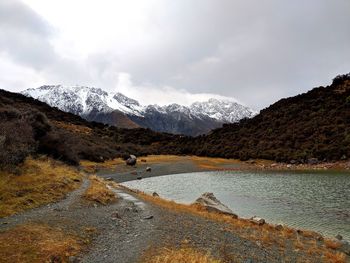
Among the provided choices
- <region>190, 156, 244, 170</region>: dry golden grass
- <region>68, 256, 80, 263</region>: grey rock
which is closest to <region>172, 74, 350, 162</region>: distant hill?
<region>190, 156, 244, 170</region>: dry golden grass

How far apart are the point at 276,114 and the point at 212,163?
1467 inches

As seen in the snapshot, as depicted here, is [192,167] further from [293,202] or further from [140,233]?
[140,233]

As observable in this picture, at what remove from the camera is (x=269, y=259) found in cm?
1556

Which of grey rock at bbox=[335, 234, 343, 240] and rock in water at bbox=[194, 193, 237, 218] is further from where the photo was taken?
rock in water at bbox=[194, 193, 237, 218]

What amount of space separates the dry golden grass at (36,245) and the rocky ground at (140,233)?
57 centimetres

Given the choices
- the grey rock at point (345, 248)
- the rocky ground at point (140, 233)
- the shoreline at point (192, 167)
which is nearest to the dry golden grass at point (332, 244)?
the grey rock at point (345, 248)

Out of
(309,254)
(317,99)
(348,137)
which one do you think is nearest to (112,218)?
(309,254)

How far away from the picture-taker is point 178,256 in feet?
44.2

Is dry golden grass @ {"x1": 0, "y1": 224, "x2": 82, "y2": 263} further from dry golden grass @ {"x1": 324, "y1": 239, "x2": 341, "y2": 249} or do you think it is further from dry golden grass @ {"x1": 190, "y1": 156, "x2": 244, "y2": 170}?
dry golden grass @ {"x1": 190, "y1": 156, "x2": 244, "y2": 170}

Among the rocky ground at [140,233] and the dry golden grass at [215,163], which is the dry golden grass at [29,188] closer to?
the rocky ground at [140,233]

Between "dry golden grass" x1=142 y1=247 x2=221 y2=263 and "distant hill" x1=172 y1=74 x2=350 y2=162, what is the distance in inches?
2929

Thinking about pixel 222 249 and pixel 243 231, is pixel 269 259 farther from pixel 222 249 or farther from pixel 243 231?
pixel 243 231

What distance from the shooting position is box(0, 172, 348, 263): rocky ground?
14.6 meters

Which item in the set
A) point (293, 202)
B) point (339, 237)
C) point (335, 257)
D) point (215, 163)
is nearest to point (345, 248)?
point (335, 257)
